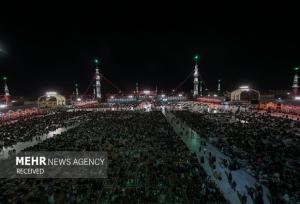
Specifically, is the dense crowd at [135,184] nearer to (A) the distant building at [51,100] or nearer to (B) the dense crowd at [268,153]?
(B) the dense crowd at [268,153]

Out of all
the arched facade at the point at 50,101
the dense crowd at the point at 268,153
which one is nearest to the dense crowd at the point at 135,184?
the dense crowd at the point at 268,153

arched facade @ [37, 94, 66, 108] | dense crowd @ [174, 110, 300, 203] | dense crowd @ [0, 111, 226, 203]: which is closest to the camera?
dense crowd @ [0, 111, 226, 203]

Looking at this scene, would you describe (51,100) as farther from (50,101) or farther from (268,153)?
(268,153)

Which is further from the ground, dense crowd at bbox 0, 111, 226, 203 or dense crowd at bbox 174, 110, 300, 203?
dense crowd at bbox 174, 110, 300, 203

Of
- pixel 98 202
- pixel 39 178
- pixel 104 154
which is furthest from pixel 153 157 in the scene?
pixel 39 178

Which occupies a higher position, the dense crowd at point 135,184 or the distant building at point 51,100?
the distant building at point 51,100

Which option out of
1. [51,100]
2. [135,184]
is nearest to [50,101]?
[51,100]

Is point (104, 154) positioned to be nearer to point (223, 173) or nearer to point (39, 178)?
point (39, 178)

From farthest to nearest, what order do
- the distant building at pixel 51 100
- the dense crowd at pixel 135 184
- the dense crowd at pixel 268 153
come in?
1. the distant building at pixel 51 100
2. the dense crowd at pixel 268 153
3. the dense crowd at pixel 135 184

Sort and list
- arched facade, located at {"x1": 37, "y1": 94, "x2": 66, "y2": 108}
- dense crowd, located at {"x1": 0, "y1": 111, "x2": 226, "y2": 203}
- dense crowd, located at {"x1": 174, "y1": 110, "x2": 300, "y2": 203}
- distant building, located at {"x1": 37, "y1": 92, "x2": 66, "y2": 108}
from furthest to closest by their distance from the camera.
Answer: distant building, located at {"x1": 37, "y1": 92, "x2": 66, "y2": 108}
arched facade, located at {"x1": 37, "y1": 94, "x2": 66, "y2": 108}
dense crowd, located at {"x1": 174, "y1": 110, "x2": 300, "y2": 203}
dense crowd, located at {"x1": 0, "y1": 111, "x2": 226, "y2": 203}

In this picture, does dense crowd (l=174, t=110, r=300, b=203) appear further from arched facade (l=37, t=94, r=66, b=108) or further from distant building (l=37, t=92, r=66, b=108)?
distant building (l=37, t=92, r=66, b=108)

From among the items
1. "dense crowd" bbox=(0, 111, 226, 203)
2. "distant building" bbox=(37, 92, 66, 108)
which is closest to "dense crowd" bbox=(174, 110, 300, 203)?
"dense crowd" bbox=(0, 111, 226, 203)

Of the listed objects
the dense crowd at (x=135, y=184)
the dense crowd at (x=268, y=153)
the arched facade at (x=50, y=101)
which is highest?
the arched facade at (x=50, y=101)
